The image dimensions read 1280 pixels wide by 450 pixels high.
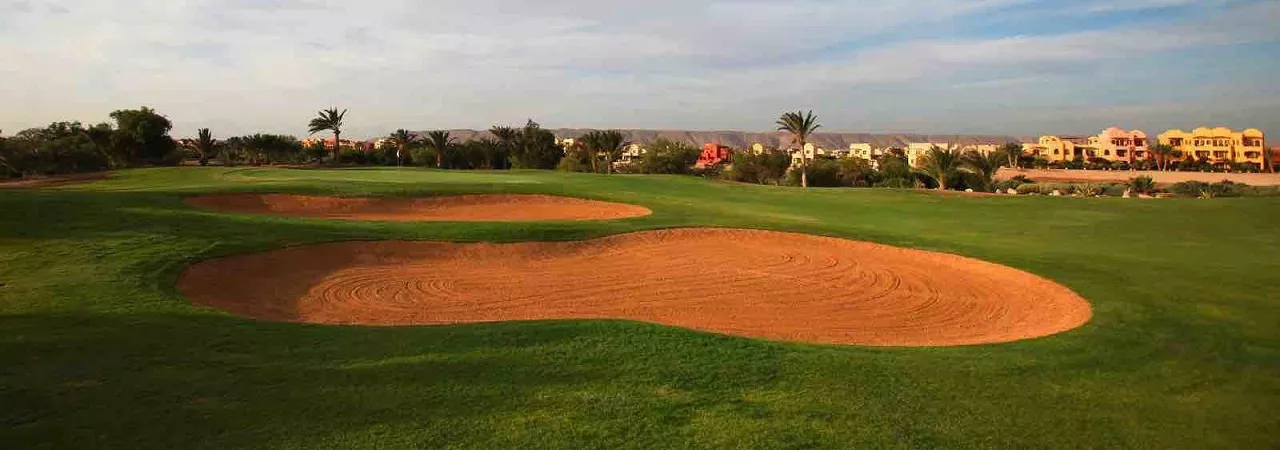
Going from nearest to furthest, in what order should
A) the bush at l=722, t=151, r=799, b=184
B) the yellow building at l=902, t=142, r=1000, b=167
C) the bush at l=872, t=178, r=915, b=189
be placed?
the bush at l=872, t=178, r=915, b=189
the yellow building at l=902, t=142, r=1000, b=167
the bush at l=722, t=151, r=799, b=184

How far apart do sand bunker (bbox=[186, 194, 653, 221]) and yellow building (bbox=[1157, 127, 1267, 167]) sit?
114333mm

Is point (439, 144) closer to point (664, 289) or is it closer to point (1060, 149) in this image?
point (664, 289)

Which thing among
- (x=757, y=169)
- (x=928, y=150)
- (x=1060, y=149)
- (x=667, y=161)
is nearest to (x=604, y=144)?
(x=667, y=161)

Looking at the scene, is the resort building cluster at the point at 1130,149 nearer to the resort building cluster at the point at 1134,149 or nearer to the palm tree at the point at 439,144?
the resort building cluster at the point at 1134,149

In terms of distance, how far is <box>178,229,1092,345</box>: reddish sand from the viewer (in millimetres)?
11062

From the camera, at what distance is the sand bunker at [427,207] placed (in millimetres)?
23656

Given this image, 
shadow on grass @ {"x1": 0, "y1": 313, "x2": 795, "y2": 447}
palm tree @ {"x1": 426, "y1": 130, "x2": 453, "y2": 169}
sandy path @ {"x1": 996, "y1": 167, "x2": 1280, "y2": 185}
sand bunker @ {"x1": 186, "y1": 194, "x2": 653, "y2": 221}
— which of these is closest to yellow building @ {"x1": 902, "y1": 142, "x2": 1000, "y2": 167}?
sandy path @ {"x1": 996, "y1": 167, "x2": 1280, "y2": 185}

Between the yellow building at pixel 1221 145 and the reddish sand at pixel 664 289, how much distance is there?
117529 mm

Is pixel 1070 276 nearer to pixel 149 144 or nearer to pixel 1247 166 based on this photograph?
pixel 149 144

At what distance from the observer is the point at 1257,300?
11.3 m

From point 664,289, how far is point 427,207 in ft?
47.8

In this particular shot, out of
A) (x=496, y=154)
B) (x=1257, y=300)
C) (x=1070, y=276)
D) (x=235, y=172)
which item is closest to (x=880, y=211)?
(x=1070, y=276)

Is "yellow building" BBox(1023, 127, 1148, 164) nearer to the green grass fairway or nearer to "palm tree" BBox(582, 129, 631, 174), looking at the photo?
"palm tree" BBox(582, 129, 631, 174)

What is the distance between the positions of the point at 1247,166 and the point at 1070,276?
379 ft
